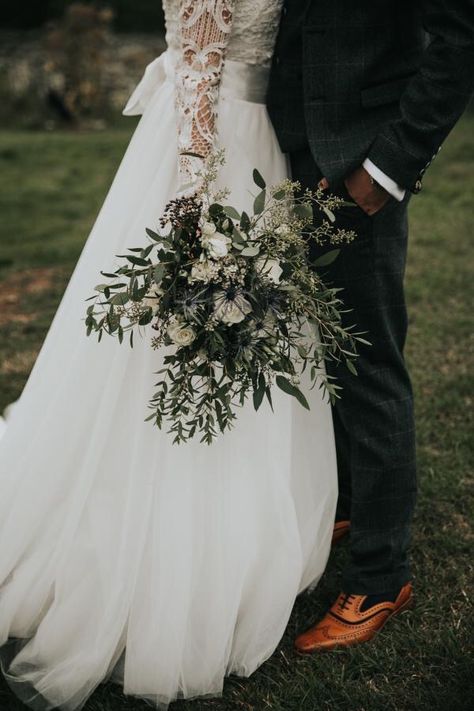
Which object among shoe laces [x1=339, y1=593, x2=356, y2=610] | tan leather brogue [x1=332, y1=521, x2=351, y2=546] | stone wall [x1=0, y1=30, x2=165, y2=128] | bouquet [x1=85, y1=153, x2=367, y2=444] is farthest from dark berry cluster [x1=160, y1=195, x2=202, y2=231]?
stone wall [x1=0, y1=30, x2=165, y2=128]

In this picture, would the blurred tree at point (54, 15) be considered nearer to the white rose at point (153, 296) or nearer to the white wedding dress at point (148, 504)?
the white wedding dress at point (148, 504)

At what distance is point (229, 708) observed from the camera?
221 cm

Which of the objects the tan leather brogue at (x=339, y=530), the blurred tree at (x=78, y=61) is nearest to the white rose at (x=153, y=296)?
the tan leather brogue at (x=339, y=530)

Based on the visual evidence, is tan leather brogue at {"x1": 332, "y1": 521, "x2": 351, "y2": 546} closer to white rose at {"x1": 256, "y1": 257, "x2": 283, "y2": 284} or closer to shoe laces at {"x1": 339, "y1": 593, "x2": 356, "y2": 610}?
shoe laces at {"x1": 339, "y1": 593, "x2": 356, "y2": 610}

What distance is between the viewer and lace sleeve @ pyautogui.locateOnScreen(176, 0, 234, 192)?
2.00m

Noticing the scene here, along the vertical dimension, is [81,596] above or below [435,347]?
above

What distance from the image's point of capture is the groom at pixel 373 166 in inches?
78.1

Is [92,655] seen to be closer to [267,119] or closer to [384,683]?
[384,683]

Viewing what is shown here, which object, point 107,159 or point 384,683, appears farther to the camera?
point 107,159

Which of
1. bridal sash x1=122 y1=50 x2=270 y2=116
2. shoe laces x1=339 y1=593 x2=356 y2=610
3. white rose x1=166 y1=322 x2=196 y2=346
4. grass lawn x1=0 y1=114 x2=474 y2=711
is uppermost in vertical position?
bridal sash x1=122 y1=50 x2=270 y2=116

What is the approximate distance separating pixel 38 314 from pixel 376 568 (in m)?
3.19

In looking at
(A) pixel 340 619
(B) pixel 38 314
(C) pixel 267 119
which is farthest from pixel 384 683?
(B) pixel 38 314

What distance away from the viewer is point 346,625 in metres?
2.41

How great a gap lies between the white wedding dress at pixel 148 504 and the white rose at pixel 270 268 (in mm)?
380
